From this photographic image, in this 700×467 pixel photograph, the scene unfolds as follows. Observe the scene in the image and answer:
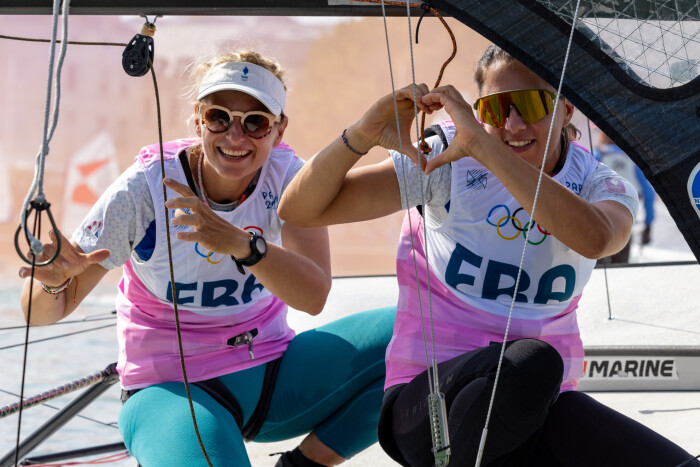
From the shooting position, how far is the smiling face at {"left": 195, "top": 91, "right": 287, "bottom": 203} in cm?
172

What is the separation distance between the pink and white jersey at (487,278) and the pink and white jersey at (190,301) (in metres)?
0.38

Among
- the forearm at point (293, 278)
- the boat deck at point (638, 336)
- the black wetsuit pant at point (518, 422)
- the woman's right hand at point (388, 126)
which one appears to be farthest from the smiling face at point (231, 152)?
the boat deck at point (638, 336)

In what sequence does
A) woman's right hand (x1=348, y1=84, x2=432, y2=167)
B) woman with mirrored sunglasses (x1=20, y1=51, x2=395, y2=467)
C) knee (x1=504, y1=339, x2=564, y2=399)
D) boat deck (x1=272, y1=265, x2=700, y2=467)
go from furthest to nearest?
boat deck (x1=272, y1=265, x2=700, y2=467)
woman with mirrored sunglasses (x1=20, y1=51, x2=395, y2=467)
woman's right hand (x1=348, y1=84, x2=432, y2=167)
knee (x1=504, y1=339, x2=564, y2=399)

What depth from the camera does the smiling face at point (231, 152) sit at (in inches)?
67.7

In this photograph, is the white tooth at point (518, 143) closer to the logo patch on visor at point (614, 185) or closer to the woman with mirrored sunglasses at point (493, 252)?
the woman with mirrored sunglasses at point (493, 252)

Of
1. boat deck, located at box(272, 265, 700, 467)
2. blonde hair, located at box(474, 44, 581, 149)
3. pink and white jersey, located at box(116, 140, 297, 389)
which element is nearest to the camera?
blonde hair, located at box(474, 44, 581, 149)

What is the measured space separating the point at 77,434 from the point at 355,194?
5.86 ft

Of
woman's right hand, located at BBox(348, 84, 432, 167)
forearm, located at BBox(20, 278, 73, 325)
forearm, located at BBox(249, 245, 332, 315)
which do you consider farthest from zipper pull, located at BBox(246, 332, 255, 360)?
woman's right hand, located at BBox(348, 84, 432, 167)

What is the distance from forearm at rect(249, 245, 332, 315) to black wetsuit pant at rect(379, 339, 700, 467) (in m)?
0.28

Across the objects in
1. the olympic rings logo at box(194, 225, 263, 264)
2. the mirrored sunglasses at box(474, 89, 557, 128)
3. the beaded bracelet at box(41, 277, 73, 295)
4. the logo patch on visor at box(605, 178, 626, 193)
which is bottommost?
the beaded bracelet at box(41, 277, 73, 295)

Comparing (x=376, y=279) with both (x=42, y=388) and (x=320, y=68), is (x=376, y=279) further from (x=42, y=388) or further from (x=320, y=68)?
(x=320, y=68)

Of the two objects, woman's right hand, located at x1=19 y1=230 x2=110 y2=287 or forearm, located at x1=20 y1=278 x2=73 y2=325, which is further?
forearm, located at x1=20 y1=278 x2=73 y2=325

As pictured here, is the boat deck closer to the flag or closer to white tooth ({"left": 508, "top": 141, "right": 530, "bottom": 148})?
white tooth ({"left": 508, "top": 141, "right": 530, "bottom": 148})

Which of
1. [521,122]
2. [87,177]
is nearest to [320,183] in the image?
[521,122]
